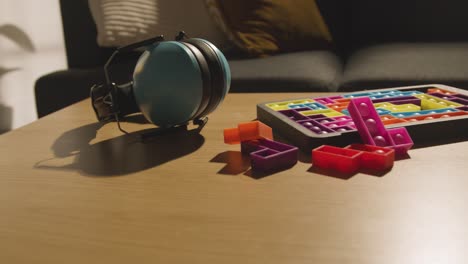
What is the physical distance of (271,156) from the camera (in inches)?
20.8

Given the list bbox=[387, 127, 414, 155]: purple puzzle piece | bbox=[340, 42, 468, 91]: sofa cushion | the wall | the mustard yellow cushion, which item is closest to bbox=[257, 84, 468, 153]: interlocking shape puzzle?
bbox=[387, 127, 414, 155]: purple puzzle piece

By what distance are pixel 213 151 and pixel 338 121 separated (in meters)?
0.17

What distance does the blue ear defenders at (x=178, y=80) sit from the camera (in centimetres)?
63

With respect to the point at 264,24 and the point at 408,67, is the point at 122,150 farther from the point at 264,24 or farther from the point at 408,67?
the point at 264,24

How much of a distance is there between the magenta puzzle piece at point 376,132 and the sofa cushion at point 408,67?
52 cm

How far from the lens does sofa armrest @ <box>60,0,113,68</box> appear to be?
1514 millimetres

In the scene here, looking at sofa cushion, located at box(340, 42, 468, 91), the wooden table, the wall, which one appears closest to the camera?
the wooden table

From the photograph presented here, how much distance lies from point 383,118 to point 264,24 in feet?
2.72

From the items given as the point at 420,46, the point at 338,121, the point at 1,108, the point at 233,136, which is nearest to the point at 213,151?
the point at 233,136

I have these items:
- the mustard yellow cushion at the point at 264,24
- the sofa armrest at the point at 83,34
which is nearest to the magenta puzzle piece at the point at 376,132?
the mustard yellow cushion at the point at 264,24

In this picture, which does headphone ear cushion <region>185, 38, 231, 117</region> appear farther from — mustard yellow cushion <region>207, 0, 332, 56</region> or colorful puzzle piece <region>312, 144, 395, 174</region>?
mustard yellow cushion <region>207, 0, 332, 56</region>

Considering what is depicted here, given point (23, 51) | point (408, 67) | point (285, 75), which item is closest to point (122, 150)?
point (285, 75)

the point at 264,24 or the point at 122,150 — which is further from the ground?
the point at 264,24

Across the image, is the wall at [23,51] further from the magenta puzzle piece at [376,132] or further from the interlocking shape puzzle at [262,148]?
the magenta puzzle piece at [376,132]
